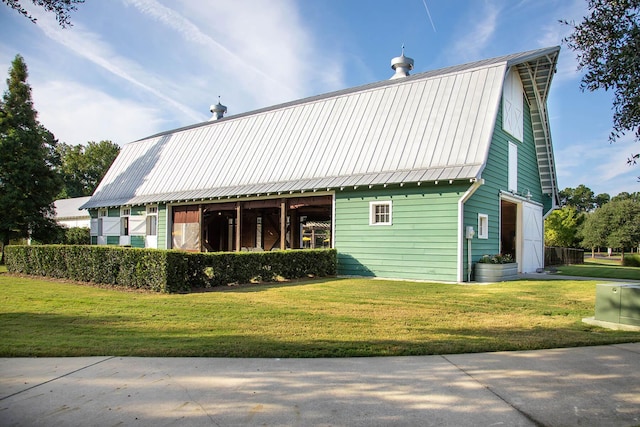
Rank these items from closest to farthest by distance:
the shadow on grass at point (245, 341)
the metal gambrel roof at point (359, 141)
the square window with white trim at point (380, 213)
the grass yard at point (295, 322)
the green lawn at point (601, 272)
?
the shadow on grass at point (245, 341) < the grass yard at point (295, 322) < the metal gambrel roof at point (359, 141) < the square window with white trim at point (380, 213) < the green lawn at point (601, 272)

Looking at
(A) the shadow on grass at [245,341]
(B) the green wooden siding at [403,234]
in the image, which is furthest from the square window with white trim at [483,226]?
(A) the shadow on grass at [245,341]

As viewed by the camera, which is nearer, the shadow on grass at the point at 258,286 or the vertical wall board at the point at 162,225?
the shadow on grass at the point at 258,286

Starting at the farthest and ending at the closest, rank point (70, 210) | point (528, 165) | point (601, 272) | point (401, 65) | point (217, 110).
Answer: point (70, 210)
point (217, 110)
point (401, 65)
point (528, 165)
point (601, 272)

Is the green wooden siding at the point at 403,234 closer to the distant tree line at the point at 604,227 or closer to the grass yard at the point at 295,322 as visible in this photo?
the grass yard at the point at 295,322

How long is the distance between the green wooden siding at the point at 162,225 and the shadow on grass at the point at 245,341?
14572 mm

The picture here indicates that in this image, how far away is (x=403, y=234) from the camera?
535 inches

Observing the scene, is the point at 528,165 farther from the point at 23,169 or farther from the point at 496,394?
the point at 23,169

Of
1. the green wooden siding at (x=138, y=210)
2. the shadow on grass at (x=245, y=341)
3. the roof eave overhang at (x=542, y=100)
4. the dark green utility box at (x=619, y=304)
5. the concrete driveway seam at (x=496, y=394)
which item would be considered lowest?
the concrete driveway seam at (x=496, y=394)

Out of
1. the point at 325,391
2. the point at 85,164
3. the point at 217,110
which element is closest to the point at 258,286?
the point at 325,391

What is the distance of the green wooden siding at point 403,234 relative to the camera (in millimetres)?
12789

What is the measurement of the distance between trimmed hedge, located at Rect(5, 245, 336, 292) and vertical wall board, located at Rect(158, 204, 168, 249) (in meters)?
6.42

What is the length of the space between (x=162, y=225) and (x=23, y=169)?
6747mm

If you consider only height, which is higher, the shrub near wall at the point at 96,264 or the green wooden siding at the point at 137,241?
the green wooden siding at the point at 137,241

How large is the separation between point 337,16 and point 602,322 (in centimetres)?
1099
